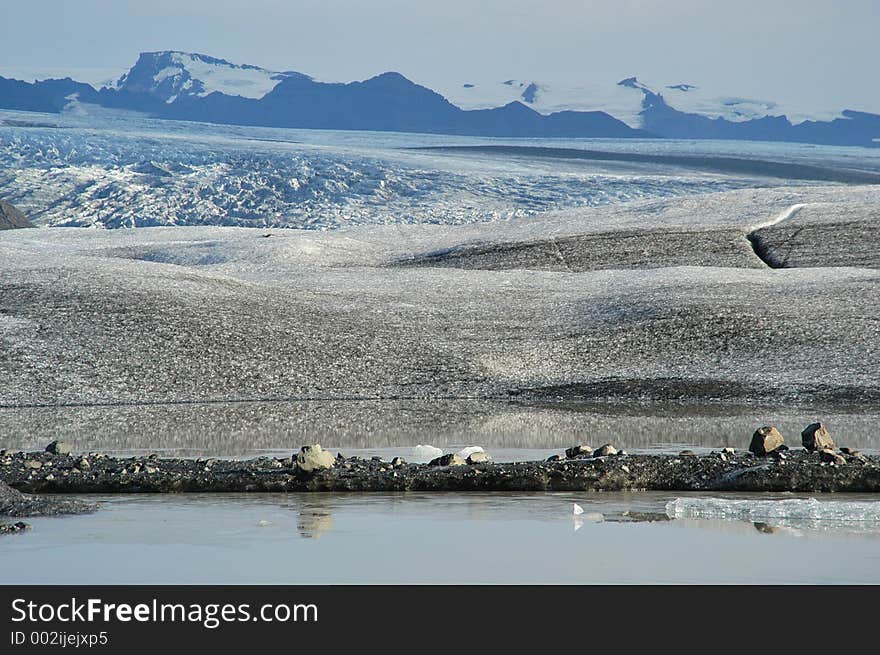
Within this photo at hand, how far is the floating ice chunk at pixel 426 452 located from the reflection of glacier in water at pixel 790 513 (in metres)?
6.36

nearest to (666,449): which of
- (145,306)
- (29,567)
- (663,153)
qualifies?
(29,567)

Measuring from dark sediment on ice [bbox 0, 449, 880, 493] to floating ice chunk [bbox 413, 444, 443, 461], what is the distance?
106 inches

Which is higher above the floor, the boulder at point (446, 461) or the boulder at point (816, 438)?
the boulder at point (816, 438)

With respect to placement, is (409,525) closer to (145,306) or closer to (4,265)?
(145,306)

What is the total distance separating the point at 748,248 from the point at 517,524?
158ft

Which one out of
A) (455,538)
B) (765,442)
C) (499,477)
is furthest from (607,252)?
(455,538)

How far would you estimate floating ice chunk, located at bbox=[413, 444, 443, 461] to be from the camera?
22.4m

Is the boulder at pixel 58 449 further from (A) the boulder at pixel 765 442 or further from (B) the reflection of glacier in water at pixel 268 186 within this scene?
(B) the reflection of glacier in water at pixel 268 186

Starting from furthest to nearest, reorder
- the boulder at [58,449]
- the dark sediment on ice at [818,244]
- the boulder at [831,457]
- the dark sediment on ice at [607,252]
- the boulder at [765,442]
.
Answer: the dark sediment on ice at [607,252] → the dark sediment on ice at [818,244] → the boulder at [58,449] → the boulder at [765,442] → the boulder at [831,457]

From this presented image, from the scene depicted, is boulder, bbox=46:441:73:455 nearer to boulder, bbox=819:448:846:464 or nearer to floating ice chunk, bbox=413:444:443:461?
floating ice chunk, bbox=413:444:443:461

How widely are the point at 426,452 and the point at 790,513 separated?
317 inches

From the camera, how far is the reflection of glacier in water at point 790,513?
50.6ft

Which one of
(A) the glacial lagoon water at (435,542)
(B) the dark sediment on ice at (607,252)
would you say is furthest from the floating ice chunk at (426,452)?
(B) the dark sediment on ice at (607,252)
